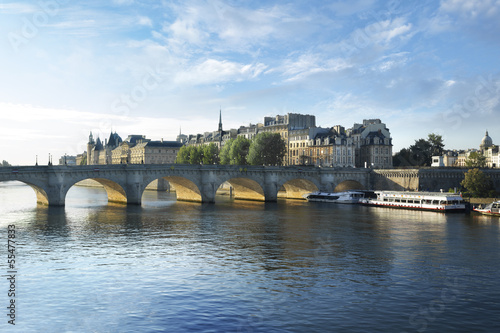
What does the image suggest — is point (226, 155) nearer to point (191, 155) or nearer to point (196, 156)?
point (196, 156)

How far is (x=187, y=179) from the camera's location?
3597 inches

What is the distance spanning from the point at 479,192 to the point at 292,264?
65.6 metres

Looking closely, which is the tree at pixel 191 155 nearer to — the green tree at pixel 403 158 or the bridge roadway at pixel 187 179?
the bridge roadway at pixel 187 179

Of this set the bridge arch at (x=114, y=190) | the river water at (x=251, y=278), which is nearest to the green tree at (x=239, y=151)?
the bridge arch at (x=114, y=190)

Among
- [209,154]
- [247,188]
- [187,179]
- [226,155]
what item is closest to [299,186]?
A: [247,188]

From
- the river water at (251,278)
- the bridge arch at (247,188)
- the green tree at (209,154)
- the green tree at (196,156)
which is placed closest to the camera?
the river water at (251,278)

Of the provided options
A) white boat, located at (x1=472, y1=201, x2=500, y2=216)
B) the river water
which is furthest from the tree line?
the river water

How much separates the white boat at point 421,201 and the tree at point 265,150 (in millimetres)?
41581

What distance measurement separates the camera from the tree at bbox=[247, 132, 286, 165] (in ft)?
436

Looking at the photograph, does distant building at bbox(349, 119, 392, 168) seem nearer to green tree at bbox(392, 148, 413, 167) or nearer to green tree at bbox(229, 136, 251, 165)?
green tree at bbox(392, 148, 413, 167)

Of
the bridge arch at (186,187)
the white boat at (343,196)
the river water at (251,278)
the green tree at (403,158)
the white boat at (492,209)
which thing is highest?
the green tree at (403,158)

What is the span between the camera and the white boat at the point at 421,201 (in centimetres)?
7875

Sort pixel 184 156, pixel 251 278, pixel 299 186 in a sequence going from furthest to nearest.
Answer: pixel 184 156, pixel 299 186, pixel 251 278

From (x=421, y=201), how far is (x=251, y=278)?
5924 cm
